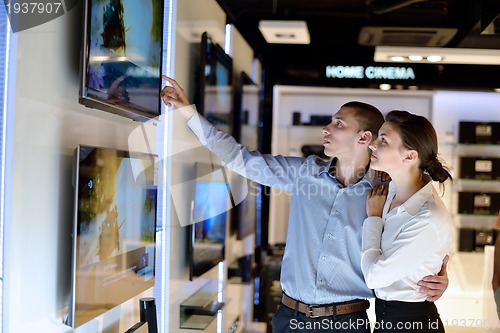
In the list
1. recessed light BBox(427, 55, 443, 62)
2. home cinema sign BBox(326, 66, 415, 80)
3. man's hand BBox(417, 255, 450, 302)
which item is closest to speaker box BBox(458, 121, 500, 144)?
home cinema sign BBox(326, 66, 415, 80)

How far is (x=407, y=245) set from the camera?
93.0 inches

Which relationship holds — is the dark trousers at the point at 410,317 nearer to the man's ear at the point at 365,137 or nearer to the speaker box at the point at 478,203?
the man's ear at the point at 365,137

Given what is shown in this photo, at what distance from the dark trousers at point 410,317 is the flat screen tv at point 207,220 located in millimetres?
1412

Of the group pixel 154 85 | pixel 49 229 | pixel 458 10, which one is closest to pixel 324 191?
pixel 154 85

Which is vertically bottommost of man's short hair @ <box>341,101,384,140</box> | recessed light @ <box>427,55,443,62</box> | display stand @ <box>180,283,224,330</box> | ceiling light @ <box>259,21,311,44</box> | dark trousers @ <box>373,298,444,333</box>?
display stand @ <box>180,283,224,330</box>

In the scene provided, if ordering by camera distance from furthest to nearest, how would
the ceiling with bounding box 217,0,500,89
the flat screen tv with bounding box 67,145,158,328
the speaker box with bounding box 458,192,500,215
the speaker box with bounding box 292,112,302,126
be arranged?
the speaker box with bounding box 292,112,302,126 → the speaker box with bounding box 458,192,500,215 → the ceiling with bounding box 217,0,500,89 → the flat screen tv with bounding box 67,145,158,328

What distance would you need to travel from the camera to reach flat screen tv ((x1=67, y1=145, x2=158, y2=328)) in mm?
2043

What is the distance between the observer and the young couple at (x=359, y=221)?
2408 millimetres

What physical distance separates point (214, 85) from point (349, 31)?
136 inches

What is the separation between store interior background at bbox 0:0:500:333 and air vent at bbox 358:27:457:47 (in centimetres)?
38

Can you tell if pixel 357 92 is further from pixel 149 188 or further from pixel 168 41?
pixel 149 188

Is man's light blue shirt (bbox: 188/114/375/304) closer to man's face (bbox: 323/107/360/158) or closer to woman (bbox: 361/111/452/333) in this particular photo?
man's face (bbox: 323/107/360/158)

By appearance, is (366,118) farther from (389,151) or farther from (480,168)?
(480,168)

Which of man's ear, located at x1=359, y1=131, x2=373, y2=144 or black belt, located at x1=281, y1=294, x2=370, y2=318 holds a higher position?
man's ear, located at x1=359, y1=131, x2=373, y2=144
